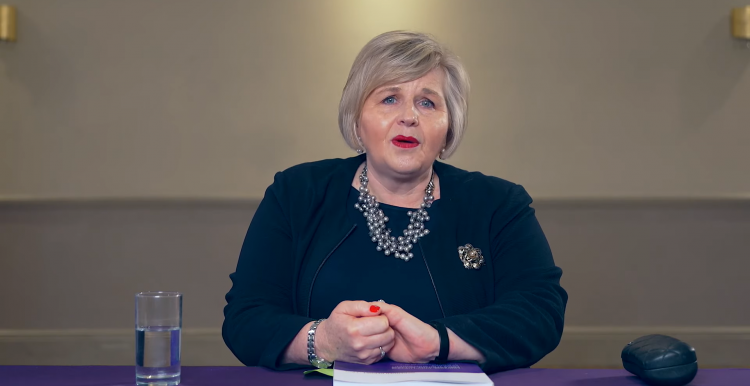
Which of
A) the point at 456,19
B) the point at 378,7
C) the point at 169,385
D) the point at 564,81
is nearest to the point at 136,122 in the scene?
the point at 378,7

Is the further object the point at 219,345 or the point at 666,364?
the point at 219,345

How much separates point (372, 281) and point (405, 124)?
0.38 m

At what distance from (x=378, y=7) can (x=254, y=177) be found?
3.80 feet

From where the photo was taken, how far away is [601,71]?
4.12 m

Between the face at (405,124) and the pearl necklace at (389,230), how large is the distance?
8cm

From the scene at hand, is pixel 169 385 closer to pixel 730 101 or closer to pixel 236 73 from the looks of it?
pixel 236 73

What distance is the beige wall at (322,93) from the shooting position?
13.4 feet

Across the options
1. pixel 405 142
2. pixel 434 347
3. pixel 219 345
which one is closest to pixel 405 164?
pixel 405 142

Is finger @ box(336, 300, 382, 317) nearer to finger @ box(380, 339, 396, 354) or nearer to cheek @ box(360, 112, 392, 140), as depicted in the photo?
finger @ box(380, 339, 396, 354)

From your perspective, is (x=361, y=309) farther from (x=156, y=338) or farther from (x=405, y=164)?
(x=405, y=164)

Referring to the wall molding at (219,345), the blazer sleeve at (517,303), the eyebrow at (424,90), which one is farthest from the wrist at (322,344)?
the wall molding at (219,345)

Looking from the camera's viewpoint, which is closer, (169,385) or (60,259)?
(169,385)

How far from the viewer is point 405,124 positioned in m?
1.77

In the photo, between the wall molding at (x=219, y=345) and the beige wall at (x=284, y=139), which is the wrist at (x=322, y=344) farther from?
the wall molding at (x=219, y=345)
